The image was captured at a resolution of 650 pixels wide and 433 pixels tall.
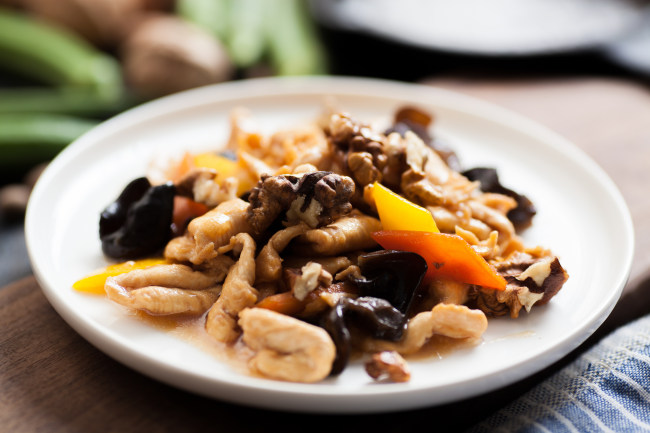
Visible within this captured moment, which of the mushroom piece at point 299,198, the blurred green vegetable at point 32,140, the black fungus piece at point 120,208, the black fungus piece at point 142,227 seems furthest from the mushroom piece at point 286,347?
the blurred green vegetable at point 32,140

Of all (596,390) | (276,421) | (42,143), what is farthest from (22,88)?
(596,390)

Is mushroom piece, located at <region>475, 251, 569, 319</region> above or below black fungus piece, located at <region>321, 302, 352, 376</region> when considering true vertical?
above

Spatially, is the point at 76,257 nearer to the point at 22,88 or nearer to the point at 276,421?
the point at 276,421

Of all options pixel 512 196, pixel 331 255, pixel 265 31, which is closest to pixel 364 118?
pixel 512 196

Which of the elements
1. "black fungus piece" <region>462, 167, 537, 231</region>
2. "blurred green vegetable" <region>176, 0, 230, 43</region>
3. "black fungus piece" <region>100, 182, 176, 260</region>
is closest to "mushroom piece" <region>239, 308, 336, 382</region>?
"black fungus piece" <region>100, 182, 176, 260</region>

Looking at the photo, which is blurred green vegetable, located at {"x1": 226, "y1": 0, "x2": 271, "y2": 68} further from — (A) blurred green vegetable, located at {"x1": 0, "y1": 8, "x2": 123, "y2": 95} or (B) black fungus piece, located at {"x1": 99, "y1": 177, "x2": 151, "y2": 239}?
(B) black fungus piece, located at {"x1": 99, "y1": 177, "x2": 151, "y2": 239}
